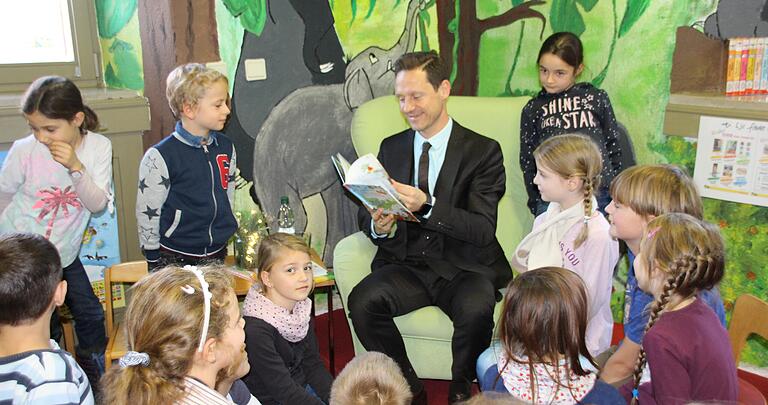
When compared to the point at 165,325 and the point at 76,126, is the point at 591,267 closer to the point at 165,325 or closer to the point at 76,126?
the point at 165,325

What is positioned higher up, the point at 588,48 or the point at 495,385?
the point at 588,48

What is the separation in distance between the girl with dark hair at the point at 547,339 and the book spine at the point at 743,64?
1927 millimetres

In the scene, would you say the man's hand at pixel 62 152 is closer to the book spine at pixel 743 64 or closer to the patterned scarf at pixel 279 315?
the patterned scarf at pixel 279 315

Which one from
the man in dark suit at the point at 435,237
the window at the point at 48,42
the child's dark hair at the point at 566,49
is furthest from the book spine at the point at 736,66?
the window at the point at 48,42

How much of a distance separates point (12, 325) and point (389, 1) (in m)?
2.65

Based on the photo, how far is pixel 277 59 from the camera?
3516 millimetres

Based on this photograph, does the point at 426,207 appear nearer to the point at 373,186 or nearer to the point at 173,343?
the point at 373,186

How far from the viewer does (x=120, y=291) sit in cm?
354

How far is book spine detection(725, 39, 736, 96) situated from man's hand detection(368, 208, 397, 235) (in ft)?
5.56

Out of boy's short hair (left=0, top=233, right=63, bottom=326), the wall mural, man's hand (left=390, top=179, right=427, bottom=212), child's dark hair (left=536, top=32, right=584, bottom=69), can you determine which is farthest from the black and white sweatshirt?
boy's short hair (left=0, top=233, right=63, bottom=326)

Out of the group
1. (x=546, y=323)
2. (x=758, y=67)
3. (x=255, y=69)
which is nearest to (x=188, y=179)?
(x=255, y=69)

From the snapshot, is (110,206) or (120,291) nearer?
(110,206)

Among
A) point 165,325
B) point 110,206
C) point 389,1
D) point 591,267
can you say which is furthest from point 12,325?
point 389,1

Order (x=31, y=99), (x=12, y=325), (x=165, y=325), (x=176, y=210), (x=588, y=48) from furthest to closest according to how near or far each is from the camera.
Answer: (x=588, y=48) < (x=176, y=210) < (x=31, y=99) < (x=12, y=325) < (x=165, y=325)
